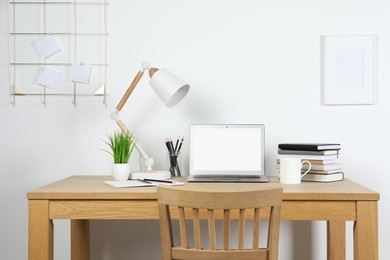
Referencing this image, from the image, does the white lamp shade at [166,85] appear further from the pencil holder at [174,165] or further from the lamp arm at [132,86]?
the pencil holder at [174,165]

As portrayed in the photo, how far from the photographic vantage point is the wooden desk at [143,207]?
6.30 ft

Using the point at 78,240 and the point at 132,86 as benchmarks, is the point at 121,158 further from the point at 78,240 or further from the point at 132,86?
the point at 78,240

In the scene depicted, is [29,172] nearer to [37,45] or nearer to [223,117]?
[37,45]

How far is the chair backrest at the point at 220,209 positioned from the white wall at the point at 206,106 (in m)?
0.93

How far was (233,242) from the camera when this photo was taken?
2.62 metres

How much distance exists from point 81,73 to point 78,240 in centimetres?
79

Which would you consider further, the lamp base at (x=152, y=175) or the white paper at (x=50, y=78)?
the white paper at (x=50, y=78)

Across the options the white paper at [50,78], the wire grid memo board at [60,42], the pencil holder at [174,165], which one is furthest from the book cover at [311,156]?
the white paper at [50,78]

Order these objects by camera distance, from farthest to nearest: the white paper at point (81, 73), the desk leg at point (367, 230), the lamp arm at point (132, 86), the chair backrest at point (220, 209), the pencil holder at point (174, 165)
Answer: the white paper at point (81, 73) < the pencil holder at point (174, 165) < the lamp arm at point (132, 86) < the desk leg at point (367, 230) < the chair backrest at point (220, 209)

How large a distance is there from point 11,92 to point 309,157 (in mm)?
1453

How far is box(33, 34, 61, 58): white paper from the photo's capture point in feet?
8.58

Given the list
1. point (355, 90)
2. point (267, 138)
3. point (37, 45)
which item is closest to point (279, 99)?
point (267, 138)

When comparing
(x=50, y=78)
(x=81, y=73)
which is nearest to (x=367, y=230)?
(x=81, y=73)

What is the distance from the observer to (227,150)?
2404 mm
